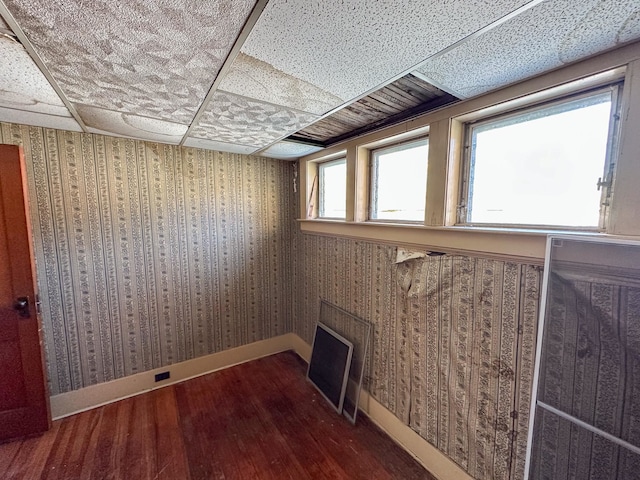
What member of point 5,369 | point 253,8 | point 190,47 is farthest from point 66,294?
point 253,8

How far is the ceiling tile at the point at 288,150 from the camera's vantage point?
229cm

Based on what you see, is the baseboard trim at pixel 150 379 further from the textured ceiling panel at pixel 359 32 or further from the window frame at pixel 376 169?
the textured ceiling panel at pixel 359 32

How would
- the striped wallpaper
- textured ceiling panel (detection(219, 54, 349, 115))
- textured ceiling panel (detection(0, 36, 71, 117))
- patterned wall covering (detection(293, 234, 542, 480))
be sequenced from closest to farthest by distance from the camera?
1. textured ceiling panel (detection(0, 36, 71, 117))
2. textured ceiling panel (detection(219, 54, 349, 115))
3. patterned wall covering (detection(293, 234, 542, 480))
4. the striped wallpaper

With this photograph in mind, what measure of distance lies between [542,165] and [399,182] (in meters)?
0.84

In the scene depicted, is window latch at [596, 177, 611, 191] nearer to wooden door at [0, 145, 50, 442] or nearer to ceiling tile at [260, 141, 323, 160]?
ceiling tile at [260, 141, 323, 160]

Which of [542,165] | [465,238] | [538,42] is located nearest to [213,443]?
[465,238]

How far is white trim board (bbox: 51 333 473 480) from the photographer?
1.62 m

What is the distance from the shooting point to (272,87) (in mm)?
1222

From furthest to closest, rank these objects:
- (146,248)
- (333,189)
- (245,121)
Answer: (333,189)
(146,248)
(245,121)

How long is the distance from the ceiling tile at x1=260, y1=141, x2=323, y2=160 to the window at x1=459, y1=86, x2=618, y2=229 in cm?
137

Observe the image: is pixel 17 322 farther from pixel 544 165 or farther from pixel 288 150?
pixel 544 165

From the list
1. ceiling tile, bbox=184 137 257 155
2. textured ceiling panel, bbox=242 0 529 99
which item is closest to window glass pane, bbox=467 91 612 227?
textured ceiling panel, bbox=242 0 529 99

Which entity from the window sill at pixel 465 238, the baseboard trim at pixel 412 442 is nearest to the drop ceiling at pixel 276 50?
the window sill at pixel 465 238

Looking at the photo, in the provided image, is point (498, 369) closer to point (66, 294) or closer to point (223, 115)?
point (223, 115)
